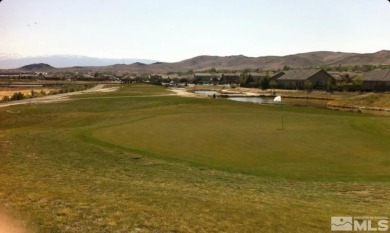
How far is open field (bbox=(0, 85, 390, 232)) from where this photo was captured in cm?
904

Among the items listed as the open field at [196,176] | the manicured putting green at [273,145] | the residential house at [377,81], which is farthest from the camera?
the residential house at [377,81]

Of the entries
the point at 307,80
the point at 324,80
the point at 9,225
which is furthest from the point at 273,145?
the point at 324,80

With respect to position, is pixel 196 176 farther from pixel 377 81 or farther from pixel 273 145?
pixel 377 81

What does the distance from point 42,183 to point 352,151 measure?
13253 mm

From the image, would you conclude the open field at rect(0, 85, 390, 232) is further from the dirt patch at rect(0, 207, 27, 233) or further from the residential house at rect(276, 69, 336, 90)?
the residential house at rect(276, 69, 336, 90)

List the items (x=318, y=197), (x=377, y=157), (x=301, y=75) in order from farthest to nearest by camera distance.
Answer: (x=301, y=75) → (x=377, y=157) → (x=318, y=197)

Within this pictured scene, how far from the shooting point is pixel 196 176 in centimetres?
1429

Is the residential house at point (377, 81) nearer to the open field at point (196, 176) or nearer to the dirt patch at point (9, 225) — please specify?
the open field at point (196, 176)

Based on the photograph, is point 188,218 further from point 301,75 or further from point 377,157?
point 301,75

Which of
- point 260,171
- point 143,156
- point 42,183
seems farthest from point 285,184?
point 42,183

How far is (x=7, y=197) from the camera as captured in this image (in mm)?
10281

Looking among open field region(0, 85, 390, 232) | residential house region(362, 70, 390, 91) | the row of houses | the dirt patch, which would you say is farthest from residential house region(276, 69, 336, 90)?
the dirt patch

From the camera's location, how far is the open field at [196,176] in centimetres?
904

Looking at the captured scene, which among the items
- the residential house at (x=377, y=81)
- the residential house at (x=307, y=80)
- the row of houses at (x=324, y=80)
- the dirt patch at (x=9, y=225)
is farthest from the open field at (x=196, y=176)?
the residential house at (x=307, y=80)
